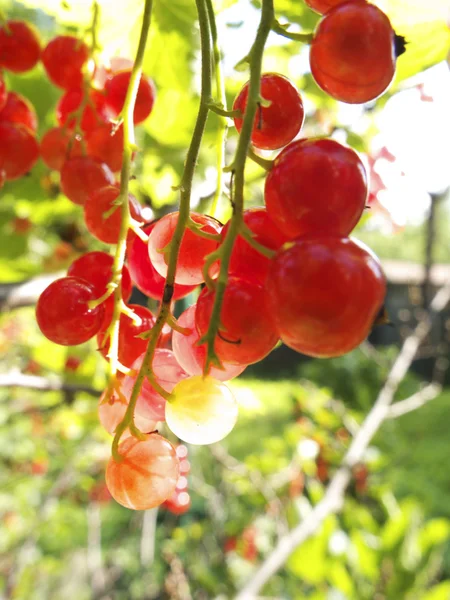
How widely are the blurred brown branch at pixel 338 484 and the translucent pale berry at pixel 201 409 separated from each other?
0.92m

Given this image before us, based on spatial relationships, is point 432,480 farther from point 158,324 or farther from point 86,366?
point 158,324

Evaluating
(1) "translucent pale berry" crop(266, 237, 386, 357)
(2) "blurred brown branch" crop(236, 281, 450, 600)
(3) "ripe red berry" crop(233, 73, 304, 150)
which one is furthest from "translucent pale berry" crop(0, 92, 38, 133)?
(2) "blurred brown branch" crop(236, 281, 450, 600)

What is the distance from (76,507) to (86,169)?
10.2 ft

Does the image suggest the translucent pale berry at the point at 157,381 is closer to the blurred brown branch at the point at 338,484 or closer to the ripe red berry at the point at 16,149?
the ripe red berry at the point at 16,149

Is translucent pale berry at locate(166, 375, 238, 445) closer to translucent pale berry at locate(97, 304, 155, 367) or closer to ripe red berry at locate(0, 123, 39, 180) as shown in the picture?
translucent pale berry at locate(97, 304, 155, 367)

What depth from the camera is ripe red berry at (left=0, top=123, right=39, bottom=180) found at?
667 millimetres

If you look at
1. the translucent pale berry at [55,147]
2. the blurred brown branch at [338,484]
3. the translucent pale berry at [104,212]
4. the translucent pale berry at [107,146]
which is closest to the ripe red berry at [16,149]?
the translucent pale berry at [55,147]

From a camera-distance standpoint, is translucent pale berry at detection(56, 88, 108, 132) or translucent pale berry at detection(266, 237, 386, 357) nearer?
translucent pale berry at detection(266, 237, 386, 357)

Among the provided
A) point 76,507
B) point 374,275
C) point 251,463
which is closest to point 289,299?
point 374,275

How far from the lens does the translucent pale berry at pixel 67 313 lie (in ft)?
1.31

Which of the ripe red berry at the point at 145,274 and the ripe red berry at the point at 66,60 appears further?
the ripe red berry at the point at 66,60

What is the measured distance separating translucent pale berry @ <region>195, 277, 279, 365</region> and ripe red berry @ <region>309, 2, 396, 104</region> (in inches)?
5.6

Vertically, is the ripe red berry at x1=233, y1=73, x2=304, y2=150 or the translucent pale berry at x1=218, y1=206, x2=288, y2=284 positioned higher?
the ripe red berry at x1=233, y1=73, x2=304, y2=150

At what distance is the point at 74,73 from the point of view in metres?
0.68
